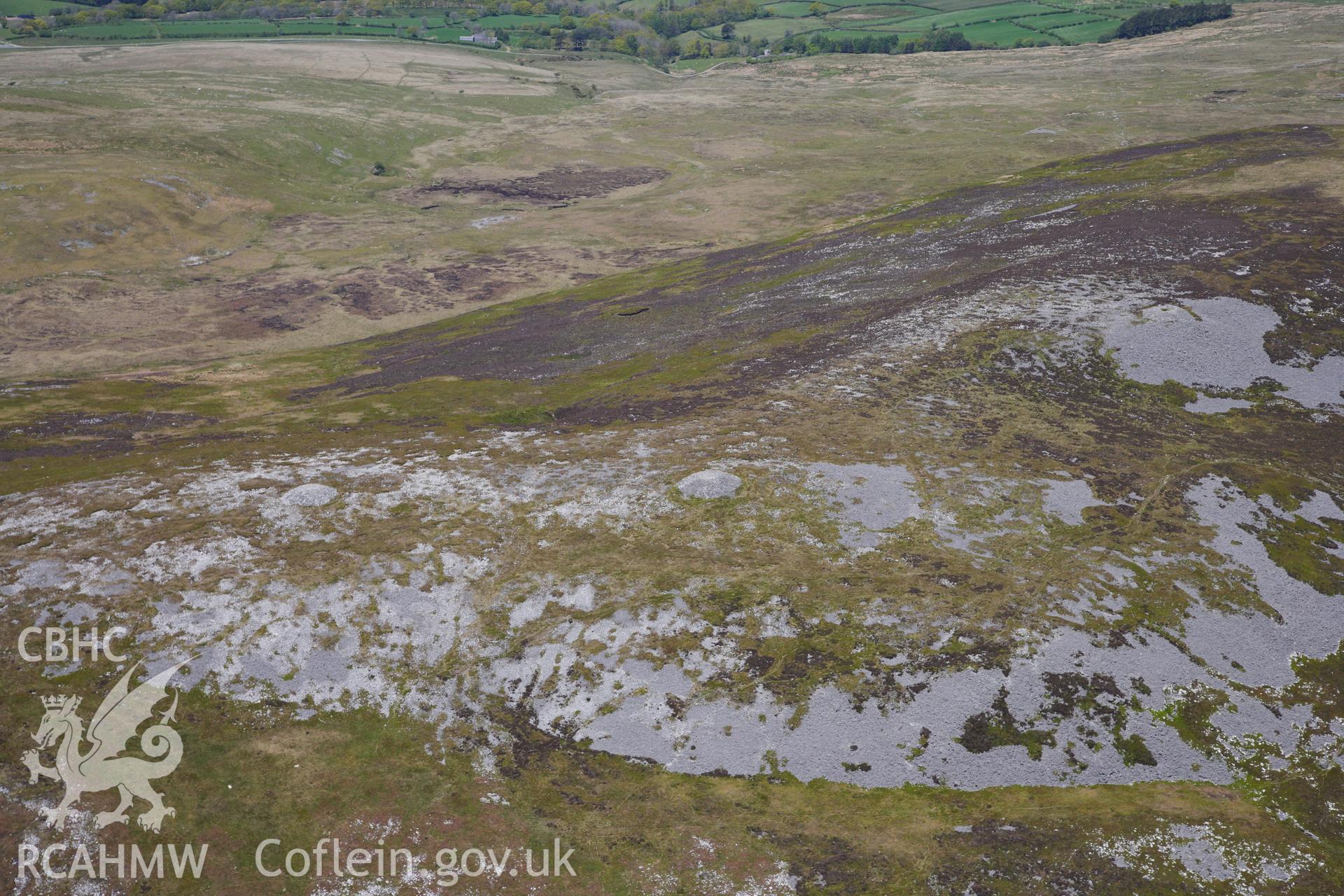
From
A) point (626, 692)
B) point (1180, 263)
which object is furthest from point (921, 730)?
point (1180, 263)

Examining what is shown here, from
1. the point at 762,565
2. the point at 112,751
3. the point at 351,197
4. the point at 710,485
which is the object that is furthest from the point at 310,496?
the point at 351,197

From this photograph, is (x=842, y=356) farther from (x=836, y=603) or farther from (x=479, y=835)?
(x=479, y=835)

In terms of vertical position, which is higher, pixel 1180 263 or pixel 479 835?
pixel 1180 263

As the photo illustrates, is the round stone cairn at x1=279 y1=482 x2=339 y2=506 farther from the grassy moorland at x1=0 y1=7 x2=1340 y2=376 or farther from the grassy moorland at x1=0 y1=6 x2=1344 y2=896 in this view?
the grassy moorland at x1=0 y1=7 x2=1340 y2=376

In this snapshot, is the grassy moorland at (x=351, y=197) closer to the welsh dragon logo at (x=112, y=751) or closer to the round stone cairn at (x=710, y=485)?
the welsh dragon logo at (x=112, y=751)

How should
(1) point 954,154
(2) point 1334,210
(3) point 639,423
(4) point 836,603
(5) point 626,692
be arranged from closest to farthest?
(5) point 626,692 → (4) point 836,603 → (3) point 639,423 → (2) point 1334,210 → (1) point 954,154

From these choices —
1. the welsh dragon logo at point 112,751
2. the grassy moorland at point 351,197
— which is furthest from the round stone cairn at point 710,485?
the grassy moorland at point 351,197

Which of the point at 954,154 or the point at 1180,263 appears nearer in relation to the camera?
the point at 1180,263
